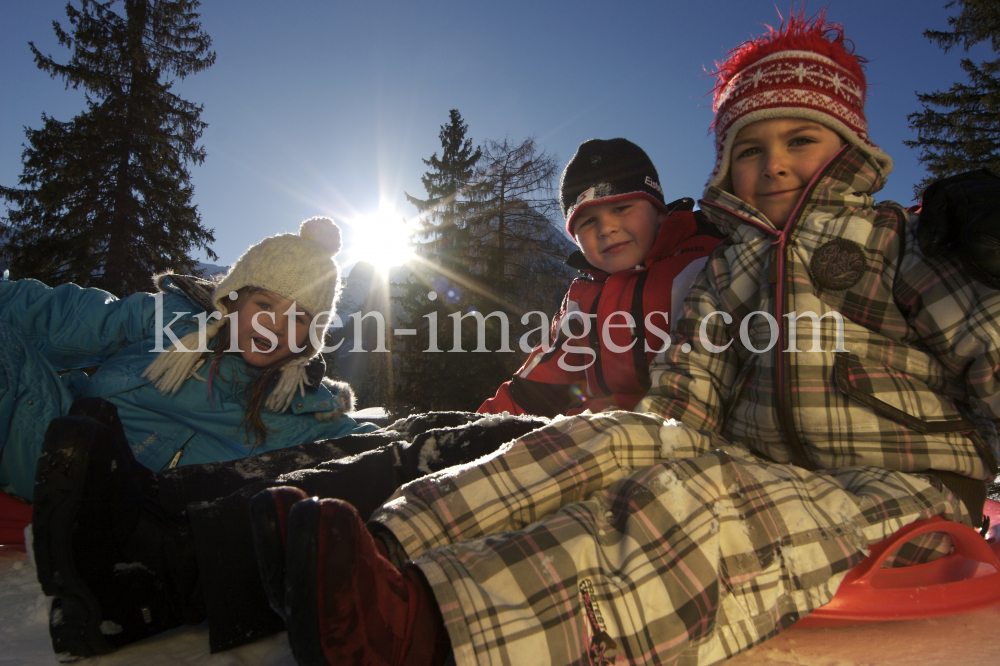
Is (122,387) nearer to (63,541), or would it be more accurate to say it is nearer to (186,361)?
(186,361)

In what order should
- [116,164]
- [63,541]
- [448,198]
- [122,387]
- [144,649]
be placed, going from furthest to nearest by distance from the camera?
[448,198], [116,164], [122,387], [144,649], [63,541]

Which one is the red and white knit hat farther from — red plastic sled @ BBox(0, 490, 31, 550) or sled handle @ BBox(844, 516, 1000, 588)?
red plastic sled @ BBox(0, 490, 31, 550)

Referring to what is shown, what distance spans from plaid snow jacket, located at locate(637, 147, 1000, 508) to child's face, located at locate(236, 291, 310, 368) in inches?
62.3

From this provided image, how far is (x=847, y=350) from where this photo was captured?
55.6 inches

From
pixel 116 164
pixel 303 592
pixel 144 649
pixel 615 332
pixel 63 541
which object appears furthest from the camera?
pixel 116 164

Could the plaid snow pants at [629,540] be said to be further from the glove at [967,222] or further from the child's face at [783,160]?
A: the child's face at [783,160]

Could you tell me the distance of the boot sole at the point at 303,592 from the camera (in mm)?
690

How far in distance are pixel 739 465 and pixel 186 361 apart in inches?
80.9

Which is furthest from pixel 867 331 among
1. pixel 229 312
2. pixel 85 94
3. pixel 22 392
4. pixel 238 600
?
pixel 85 94

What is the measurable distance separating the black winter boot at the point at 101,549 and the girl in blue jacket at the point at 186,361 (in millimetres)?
934

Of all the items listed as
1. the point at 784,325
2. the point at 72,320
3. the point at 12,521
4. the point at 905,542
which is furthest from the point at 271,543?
the point at 72,320

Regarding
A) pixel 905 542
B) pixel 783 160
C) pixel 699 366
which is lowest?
pixel 905 542

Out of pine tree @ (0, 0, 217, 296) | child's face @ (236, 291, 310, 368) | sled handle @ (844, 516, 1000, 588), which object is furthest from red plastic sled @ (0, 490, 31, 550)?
pine tree @ (0, 0, 217, 296)

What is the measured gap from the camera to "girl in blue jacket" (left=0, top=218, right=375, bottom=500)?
1.84m
